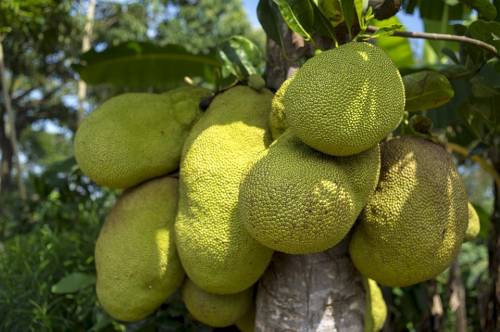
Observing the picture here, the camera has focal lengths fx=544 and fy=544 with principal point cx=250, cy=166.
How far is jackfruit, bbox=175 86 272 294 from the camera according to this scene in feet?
3.33

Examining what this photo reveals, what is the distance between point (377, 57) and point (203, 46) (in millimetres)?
6333

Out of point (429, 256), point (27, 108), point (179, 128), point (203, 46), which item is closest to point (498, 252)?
point (429, 256)

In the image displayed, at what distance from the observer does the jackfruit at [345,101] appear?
82 cm

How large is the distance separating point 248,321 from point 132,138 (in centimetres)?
50

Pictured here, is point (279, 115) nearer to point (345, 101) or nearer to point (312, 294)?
point (345, 101)

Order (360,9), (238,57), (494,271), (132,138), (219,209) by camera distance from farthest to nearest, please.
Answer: (494,271)
(238,57)
(132,138)
(219,209)
(360,9)

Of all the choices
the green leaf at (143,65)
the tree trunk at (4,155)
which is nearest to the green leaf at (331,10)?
the green leaf at (143,65)

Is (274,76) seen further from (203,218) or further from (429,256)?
(429,256)

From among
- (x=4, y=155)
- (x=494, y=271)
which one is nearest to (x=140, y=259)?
(x=494, y=271)

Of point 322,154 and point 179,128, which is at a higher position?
point 322,154

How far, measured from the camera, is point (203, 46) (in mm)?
6996

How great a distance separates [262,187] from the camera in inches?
33.4

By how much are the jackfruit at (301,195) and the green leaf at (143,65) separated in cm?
100

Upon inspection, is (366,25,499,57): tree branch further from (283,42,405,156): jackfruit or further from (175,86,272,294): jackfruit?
(175,86,272,294): jackfruit
